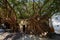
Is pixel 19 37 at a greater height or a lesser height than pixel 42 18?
lesser

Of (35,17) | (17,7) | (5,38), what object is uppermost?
(17,7)

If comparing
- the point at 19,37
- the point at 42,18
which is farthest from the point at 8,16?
the point at 42,18

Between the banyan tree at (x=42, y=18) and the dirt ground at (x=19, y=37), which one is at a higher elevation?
the banyan tree at (x=42, y=18)

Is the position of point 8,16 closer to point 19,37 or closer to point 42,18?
point 19,37

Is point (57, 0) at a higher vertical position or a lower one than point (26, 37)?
higher

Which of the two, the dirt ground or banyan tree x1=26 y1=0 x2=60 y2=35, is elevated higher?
banyan tree x1=26 y1=0 x2=60 y2=35

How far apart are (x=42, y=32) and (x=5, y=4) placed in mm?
723

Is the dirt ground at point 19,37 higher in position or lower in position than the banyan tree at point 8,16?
lower

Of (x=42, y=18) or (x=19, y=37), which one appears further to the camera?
(x=42, y=18)

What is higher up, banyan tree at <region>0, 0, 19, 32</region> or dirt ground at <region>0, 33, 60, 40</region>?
banyan tree at <region>0, 0, 19, 32</region>

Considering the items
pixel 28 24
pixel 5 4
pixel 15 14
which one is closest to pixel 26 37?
pixel 28 24

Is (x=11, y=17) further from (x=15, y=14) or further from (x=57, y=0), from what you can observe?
(x=57, y=0)

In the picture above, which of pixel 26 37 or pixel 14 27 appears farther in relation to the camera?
pixel 14 27

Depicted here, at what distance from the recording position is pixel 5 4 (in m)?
2.33
